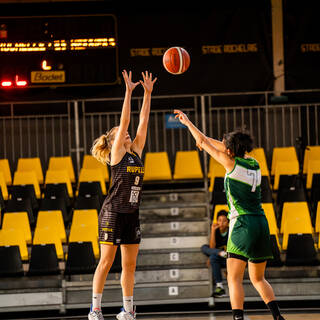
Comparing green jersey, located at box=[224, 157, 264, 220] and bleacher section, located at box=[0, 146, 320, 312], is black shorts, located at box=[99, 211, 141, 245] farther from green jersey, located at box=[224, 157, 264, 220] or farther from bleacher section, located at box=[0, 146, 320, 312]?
bleacher section, located at box=[0, 146, 320, 312]

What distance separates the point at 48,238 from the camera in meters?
9.45

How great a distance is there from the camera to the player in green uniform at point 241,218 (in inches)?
217

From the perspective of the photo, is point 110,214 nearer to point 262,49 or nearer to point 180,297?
point 180,297

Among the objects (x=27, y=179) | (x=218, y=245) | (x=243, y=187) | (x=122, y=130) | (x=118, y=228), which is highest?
(x=122, y=130)

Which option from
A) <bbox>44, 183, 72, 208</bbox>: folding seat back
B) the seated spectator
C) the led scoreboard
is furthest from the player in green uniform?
the led scoreboard

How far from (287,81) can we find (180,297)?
5698 mm

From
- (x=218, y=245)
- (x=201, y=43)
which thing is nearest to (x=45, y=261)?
(x=218, y=245)

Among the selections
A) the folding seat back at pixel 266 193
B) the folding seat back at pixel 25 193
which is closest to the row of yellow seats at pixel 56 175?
the folding seat back at pixel 25 193

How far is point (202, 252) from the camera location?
369 inches

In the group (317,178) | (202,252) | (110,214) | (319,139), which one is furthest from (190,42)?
(110,214)

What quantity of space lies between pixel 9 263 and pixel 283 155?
5.18 meters

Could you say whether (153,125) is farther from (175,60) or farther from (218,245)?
(175,60)

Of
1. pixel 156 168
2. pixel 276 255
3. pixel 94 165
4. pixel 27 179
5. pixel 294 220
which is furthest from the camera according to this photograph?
pixel 94 165

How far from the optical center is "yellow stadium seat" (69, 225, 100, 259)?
947cm
